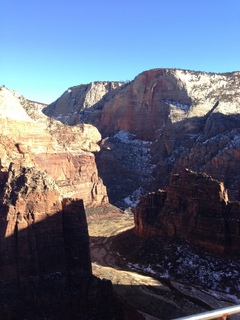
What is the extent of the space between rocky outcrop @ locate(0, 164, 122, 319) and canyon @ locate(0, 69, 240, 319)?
0.09 metres

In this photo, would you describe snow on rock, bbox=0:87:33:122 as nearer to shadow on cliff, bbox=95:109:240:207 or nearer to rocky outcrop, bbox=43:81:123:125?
shadow on cliff, bbox=95:109:240:207

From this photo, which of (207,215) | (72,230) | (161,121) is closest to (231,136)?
(161,121)

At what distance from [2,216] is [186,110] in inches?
3515

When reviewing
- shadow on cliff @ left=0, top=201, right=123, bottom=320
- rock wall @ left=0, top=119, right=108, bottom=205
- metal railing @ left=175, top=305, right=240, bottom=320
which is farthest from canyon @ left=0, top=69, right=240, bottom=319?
metal railing @ left=175, top=305, right=240, bottom=320

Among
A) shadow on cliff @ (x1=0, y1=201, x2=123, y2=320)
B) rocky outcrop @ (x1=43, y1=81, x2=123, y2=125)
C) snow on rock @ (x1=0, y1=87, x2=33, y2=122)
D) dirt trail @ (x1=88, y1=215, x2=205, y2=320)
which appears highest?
rocky outcrop @ (x1=43, y1=81, x2=123, y2=125)

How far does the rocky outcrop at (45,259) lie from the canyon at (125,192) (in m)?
0.09

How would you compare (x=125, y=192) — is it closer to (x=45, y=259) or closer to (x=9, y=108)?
(x=9, y=108)

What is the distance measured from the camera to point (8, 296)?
1024 inches

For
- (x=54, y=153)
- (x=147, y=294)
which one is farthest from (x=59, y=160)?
(x=147, y=294)

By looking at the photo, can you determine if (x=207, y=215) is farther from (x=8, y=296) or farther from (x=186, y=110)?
(x=186, y=110)

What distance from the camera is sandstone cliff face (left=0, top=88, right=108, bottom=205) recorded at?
6406 cm

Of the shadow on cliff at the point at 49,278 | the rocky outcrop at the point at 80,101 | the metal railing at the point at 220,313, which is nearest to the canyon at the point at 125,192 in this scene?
the shadow on cliff at the point at 49,278

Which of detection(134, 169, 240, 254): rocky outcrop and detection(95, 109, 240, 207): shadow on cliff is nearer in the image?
detection(134, 169, 240, 254): rocky outcrop

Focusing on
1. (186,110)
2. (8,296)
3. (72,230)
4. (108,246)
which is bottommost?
(108,246)
